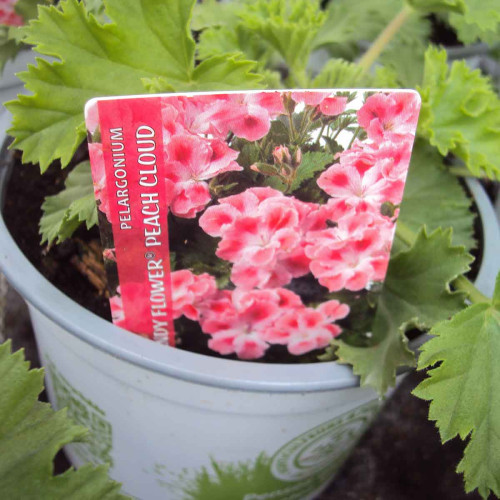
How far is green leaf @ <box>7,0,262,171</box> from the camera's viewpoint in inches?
25.7

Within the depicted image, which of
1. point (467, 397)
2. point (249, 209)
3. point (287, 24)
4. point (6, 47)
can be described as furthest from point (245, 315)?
point (6, 47)

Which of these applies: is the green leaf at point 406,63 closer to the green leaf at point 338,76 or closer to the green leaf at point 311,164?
the green leaf at point 338,76

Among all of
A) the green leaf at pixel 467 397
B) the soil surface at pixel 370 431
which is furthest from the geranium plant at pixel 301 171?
the soil surface at pixel 370 431

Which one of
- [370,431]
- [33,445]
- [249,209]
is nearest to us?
[33,445]

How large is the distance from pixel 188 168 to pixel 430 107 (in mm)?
313

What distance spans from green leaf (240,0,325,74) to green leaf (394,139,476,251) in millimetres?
188

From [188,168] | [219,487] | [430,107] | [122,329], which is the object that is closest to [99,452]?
[219,487]

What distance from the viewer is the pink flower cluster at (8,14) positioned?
2.84 ft

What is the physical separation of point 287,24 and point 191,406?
44cm

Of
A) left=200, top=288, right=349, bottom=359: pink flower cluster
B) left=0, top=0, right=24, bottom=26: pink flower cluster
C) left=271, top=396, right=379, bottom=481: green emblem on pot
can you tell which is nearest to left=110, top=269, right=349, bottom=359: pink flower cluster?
left=200, top=288, right=349, bottom=359: pink flower cluster

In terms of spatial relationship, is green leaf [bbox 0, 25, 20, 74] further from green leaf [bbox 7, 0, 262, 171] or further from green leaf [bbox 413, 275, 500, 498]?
green leaf [bbox 413, 275, 500, 498]

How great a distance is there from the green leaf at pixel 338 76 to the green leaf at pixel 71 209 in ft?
0.97

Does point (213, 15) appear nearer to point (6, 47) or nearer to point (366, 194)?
point (6, 47)

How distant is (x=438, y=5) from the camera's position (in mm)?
873
